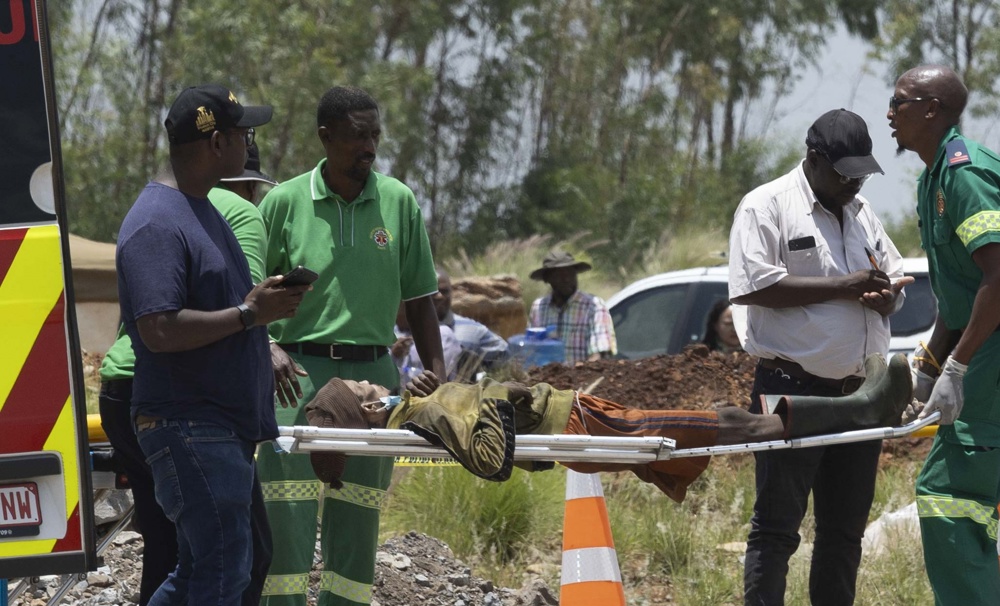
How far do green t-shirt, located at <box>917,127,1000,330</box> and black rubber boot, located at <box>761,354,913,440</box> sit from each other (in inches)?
16.5

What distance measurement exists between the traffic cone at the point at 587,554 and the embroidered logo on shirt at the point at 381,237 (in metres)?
1.31

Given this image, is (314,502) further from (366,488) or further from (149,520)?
(149,520)

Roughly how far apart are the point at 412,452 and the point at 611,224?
22226 millimetres

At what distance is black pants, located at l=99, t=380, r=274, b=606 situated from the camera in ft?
13.8

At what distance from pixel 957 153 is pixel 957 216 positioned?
0.76 ft

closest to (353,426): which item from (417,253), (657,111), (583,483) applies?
(417,253)

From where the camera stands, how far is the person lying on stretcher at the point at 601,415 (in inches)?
172

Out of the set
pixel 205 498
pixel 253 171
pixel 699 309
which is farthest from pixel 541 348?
pixel 205 498

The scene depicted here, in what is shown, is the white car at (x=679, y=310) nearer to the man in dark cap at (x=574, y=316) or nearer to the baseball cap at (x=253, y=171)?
the man in dark cap at (x=574, y=316)

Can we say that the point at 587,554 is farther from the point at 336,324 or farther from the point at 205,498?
the point at 205,498

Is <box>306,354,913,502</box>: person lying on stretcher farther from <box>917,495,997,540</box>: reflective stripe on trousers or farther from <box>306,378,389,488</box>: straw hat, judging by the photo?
<box>917,495,997,540</box>: reflective stripe on trousers

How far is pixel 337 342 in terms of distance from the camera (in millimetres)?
4910

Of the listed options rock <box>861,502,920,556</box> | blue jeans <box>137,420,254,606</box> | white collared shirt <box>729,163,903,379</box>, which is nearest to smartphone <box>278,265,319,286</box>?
blue jeans <box>137,420,254,606</box>

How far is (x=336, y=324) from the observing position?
4895mm
